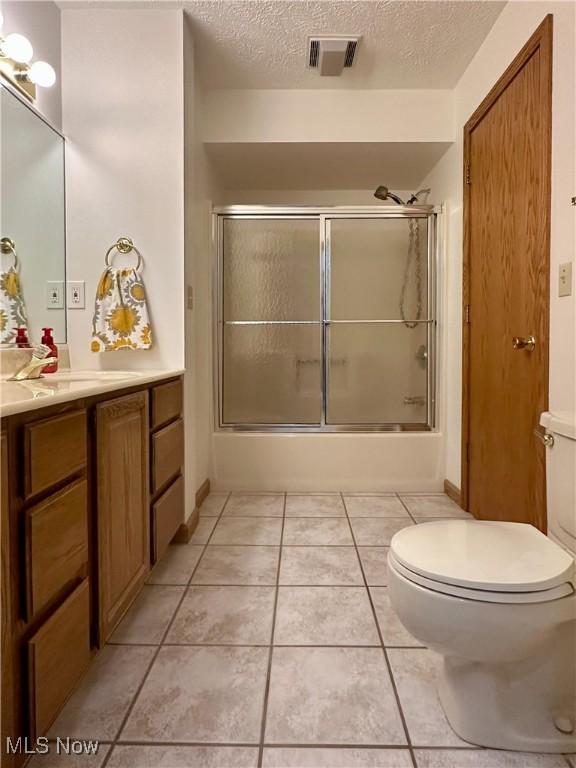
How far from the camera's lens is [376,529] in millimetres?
2145

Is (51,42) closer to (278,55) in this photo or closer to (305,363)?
(278,55)

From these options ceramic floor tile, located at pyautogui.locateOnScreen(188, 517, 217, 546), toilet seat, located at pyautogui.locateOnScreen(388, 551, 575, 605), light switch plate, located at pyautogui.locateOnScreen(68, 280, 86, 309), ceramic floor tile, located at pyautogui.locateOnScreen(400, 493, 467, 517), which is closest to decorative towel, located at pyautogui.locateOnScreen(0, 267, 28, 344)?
light switch plate, located at pyautogui.locateOnScreen(68, 280, 86, 309)

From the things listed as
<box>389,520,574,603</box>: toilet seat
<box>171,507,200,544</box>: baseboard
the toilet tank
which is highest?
the toilet tank

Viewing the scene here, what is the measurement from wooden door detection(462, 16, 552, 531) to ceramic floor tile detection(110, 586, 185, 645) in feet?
4.13

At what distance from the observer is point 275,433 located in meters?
2.73

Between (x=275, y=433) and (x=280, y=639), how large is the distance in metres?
1.49

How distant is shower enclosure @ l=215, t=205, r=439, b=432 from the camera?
2766 mm

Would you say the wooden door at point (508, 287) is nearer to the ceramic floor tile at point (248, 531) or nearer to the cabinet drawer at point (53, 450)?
the ceramic floor tile at point (248, 531)

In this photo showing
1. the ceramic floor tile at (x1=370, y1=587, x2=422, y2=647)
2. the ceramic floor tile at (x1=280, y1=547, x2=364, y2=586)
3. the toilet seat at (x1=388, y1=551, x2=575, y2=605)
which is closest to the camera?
the toilet seat at (x1=388, y1=551, x2=575, y2=605)

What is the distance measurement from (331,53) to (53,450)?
2323 millimetres

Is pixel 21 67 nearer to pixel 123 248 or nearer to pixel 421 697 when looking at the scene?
pixel 123 248

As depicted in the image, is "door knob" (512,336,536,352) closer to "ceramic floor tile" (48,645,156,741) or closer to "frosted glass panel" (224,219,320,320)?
"frosted glass panel" (224,219,320,320)

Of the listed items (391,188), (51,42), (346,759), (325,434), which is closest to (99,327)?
(51,42)

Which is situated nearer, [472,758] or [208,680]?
[472,758]
